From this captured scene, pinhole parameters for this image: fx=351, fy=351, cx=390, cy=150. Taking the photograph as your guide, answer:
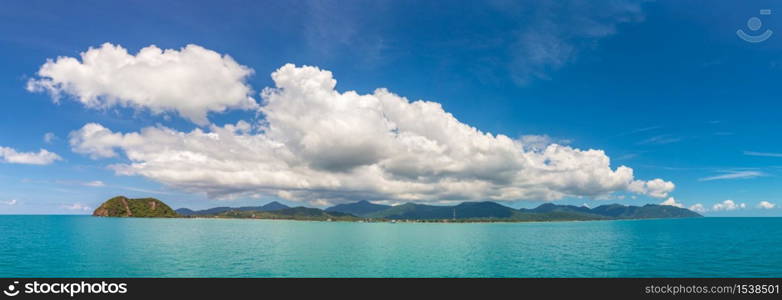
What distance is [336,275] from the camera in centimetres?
7175

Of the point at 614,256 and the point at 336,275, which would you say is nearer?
the point at 336,275
